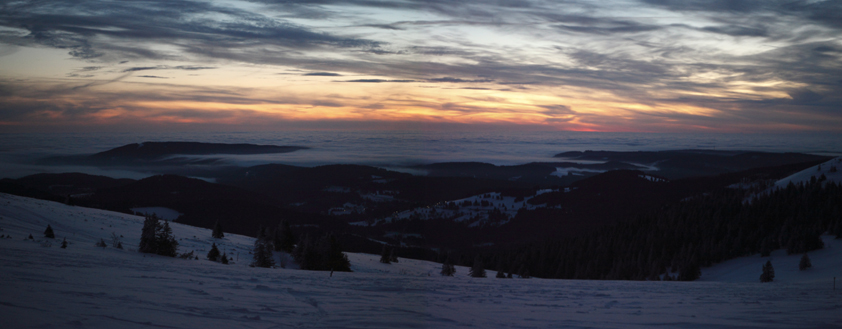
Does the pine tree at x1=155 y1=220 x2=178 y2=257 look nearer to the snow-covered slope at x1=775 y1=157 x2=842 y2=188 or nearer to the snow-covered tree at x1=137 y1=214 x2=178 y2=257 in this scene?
the snow-covered tree at x1=137 y1=214 x2=178 y2=257

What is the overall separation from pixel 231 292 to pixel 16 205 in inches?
1362

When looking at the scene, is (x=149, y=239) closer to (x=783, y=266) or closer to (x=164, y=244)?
(x=164, y=244)

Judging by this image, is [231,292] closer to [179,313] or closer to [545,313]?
[179,313]

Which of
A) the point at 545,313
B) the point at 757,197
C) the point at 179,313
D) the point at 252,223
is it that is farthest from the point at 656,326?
the point at 252,223

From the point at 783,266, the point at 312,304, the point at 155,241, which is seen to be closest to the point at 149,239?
the point at 155,241

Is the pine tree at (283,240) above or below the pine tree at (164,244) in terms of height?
below

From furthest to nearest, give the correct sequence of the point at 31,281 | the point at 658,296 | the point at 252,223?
the point at 252,223, the point at 658,296, the point at 31,281

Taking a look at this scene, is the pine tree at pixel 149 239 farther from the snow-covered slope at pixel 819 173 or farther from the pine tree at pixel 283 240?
the snow-covered slope at pixel 819 173

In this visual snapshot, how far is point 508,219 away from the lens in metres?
185

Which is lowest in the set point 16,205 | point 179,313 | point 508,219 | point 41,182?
point 508,219

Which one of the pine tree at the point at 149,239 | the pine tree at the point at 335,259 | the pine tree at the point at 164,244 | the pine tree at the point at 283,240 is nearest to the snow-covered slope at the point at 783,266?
the pine tree at the point at 335,259

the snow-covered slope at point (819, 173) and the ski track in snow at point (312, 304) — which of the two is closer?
the ski track in snow at point (312, 304)

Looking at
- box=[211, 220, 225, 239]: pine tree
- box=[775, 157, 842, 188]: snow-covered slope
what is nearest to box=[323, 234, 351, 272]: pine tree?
box=[211, 220, 225, 239]: pine tree

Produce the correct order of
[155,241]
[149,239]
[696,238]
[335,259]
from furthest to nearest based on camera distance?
[696,238] < [335,259] < [155,241] < [149,239]
